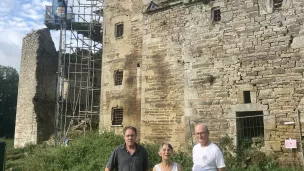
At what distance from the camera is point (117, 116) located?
13320 mm

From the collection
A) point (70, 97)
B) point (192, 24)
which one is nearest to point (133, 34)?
point (192, 24)

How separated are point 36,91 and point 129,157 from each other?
1692 centimetres

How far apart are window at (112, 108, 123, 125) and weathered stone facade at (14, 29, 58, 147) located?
7.62 m

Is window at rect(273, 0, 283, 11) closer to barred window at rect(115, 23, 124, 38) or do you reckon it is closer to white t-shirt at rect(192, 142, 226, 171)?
white t-shirt at rect(192, 142, 226, 171)

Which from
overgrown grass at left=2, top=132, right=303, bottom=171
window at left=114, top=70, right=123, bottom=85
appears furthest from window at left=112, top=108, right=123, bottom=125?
overgrown grass at left=2, top=132, right=303, bottom=171

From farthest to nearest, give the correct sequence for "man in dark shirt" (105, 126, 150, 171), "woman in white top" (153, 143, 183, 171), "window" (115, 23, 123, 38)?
"window" (115, 23, 123, 38)
"man in dark shirt" (105, 126, 150, 171)
"woman in white top" (153, 143, 183, 171)

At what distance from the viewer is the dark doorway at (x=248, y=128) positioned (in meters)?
8.41

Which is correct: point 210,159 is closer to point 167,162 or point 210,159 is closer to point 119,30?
point 167,162

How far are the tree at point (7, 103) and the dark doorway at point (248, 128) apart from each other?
2483cm

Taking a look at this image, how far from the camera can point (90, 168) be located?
27.9 ft

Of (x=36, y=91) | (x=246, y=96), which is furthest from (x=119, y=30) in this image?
(x=36, y=91)

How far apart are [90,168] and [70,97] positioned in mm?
11586

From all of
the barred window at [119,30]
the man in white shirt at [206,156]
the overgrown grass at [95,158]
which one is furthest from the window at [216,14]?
the man in white shirt at [206,156]

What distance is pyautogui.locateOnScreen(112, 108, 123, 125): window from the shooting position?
13203mm
